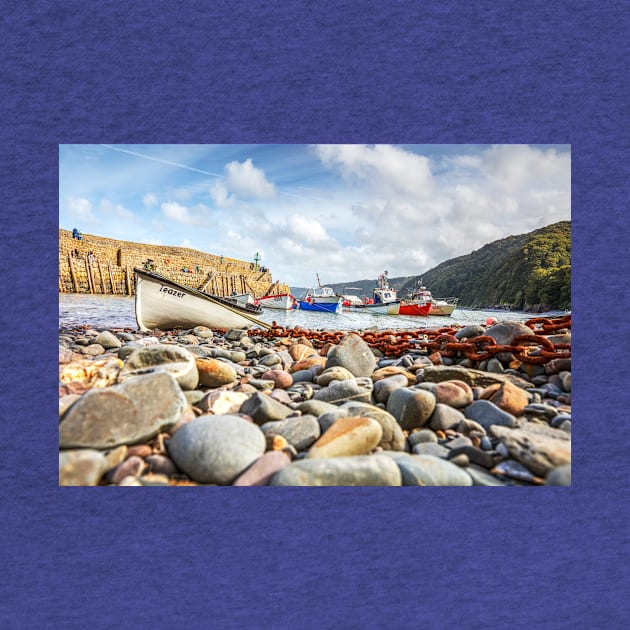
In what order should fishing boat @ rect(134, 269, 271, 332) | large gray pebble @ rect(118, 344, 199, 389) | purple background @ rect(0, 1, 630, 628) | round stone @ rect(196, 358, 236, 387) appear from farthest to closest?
fishing boat @ rect(134, 269, 271, 332) → round stone @ rect(196, 358, 236, 387) → large gray pebble @ rect(118, 344, 199, 389) → purple background @ rect(0, 1, 630, 628)

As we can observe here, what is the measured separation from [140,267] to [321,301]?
49.6 inches

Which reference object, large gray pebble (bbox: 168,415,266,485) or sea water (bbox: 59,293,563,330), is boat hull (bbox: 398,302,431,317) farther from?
large gray pebble (bbox: 168,415,266,485)

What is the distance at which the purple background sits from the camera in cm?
163

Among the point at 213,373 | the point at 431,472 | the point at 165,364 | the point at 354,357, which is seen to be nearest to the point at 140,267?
the point at 165,364

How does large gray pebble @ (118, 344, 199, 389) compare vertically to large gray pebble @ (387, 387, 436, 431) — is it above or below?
above

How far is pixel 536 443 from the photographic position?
1626mm

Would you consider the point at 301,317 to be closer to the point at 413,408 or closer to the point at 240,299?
the point at 240,299

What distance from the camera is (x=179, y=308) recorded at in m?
2.69

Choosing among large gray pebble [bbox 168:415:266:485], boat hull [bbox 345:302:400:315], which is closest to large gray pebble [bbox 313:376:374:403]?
large gray pebble [bbox 168:415:266:485]

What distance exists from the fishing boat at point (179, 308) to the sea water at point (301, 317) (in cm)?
8

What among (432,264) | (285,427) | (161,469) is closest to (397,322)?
(432,264)

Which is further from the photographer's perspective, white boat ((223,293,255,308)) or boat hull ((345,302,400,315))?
white boat ((223,293,255,308))
